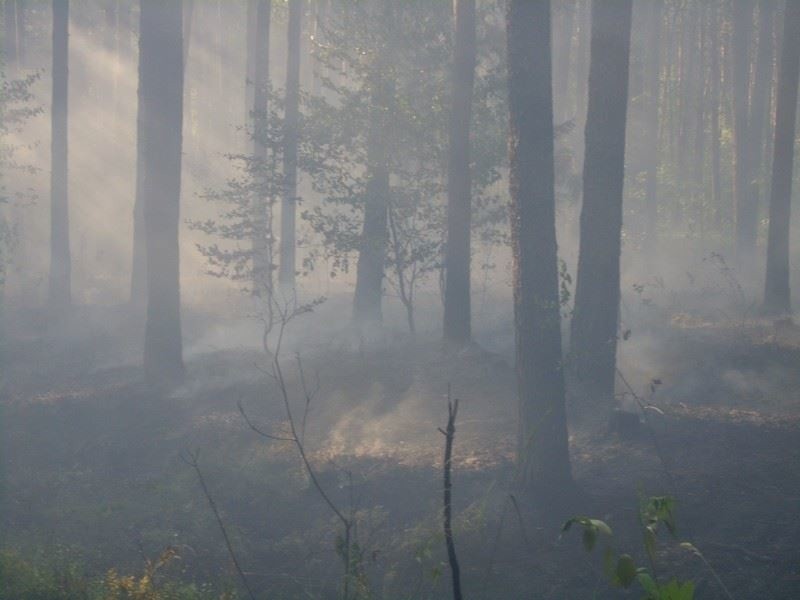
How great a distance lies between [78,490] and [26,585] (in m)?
5.56

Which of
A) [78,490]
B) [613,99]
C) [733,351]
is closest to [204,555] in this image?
[78,490]

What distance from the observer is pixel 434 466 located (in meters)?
11.7

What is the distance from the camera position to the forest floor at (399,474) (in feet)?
27.4

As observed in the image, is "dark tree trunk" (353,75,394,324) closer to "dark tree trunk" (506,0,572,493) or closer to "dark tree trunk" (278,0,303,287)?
"dark tree trunk" (278,0,303,287)

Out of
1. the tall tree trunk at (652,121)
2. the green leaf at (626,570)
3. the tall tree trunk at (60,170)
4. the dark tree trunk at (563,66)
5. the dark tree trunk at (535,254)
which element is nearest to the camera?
the green leaf at (626,570)

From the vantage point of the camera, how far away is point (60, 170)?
29.2m

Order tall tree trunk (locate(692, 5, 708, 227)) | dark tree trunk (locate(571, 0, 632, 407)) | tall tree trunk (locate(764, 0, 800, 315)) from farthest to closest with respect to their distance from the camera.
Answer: tall tree trunk (locate(692, 5, 708, 227)), tall tree trunk (locate(764, 0, 800, 315)), dark tree trunk (locate(571, 0, 632, 407))

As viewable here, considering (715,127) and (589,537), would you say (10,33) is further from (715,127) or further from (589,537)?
(589,537)

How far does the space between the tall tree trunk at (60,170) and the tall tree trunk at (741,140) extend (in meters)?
24.4

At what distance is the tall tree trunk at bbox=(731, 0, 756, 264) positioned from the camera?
34.8m

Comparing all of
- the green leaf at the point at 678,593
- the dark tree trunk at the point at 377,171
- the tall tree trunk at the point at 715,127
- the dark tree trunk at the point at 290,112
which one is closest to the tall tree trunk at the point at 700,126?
the tall tree trunk at the point at 715,127

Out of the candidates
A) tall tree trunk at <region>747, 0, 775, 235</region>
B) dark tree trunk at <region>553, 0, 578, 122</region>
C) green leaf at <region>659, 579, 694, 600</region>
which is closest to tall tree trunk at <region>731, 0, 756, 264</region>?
tall tree trunk at <region>747, 0, 775, 235</region>

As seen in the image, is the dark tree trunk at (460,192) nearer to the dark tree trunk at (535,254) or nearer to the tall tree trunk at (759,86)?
the dark tree trunk at (535,254)

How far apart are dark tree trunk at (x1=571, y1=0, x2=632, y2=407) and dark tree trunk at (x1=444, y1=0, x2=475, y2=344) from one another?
17.2 feet
